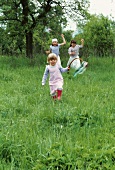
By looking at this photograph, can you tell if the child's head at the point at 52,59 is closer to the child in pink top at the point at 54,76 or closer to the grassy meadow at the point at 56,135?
the child in pink top at the point at 54,76

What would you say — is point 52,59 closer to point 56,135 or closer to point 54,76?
point 54,76

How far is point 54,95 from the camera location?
762 centimetres

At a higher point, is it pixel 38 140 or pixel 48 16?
pixel 48 16

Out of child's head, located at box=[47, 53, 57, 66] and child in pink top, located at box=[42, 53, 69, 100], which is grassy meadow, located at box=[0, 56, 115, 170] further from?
child's head, located at box=[47, 53, 57, 66]

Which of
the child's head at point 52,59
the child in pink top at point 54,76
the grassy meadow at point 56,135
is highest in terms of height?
the child's head at point 52,59

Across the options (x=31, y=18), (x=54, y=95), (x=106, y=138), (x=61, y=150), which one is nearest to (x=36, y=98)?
(x=54, y=95)

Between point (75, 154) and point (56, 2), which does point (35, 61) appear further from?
point (75, 154)

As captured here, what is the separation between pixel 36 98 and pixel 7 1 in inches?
426

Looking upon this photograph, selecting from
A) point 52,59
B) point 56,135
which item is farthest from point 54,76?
point 56,135

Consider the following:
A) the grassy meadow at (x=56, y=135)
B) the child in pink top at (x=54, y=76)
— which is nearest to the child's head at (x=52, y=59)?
the child in pink top at (x=54, y=76)

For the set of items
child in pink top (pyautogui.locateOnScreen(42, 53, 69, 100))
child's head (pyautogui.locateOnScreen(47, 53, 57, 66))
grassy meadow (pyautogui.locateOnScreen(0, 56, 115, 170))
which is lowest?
grassy meadow (pyautogui.locateOnScreen(0, 56, 115, 170))

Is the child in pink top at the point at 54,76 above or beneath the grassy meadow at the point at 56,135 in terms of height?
above

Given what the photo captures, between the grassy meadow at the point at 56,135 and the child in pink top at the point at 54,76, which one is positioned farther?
the child in pink top at the point at 54,76

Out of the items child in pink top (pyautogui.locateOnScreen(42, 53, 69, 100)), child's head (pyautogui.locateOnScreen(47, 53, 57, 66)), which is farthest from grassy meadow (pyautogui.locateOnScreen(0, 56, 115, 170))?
child's head (pyautogui.locateOnScreen(47, 53, 57, 66))
